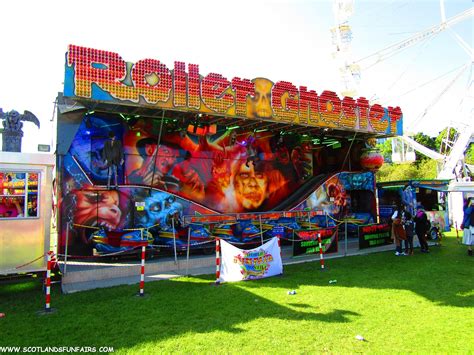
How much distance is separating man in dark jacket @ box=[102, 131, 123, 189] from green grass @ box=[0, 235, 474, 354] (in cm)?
497

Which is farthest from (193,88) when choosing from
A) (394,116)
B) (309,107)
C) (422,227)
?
(394,116)

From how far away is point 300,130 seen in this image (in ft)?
52.9

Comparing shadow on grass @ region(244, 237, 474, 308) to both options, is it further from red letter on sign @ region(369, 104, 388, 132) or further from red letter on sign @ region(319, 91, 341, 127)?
red letter on sign @ region(369, 104, 388, 132)

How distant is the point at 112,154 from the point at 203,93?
419cm

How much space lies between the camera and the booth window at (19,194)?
315 inches

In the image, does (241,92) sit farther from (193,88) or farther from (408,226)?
(408,226)

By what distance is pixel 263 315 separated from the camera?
6426 millimetres

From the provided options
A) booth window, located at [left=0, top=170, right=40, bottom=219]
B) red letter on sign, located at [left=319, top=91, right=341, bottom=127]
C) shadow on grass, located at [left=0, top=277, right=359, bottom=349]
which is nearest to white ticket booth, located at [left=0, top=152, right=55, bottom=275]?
booth window, located at [left=0, top=170, right=40, bottom=219]

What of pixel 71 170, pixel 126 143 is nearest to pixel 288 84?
pixel 126 143

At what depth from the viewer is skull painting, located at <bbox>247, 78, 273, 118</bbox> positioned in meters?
12.9

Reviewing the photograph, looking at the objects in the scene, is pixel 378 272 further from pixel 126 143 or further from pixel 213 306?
pixel 126 143

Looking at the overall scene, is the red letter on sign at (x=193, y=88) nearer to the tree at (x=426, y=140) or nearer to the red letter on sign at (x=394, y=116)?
the red letter on sign at (x=394, y=116)

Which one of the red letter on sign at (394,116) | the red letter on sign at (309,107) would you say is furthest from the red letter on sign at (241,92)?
the red letter on sign at (394,116)

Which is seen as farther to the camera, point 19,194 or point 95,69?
point 95,69
